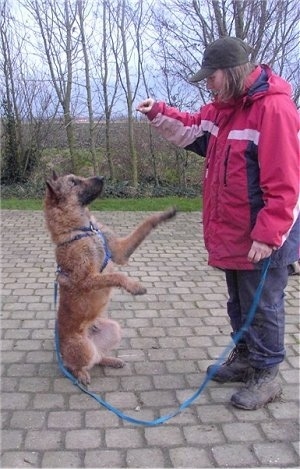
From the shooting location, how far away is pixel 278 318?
11.8 ft

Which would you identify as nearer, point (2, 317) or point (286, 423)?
point (286, 423)

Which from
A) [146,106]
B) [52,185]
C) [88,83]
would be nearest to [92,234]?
[52,185]

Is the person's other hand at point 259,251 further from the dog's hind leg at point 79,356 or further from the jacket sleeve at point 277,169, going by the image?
the dog's hind leg at point 79,356

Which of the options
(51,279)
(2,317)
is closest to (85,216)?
(2,317)

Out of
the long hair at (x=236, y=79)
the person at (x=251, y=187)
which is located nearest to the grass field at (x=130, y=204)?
the person at (x=251, y=187)

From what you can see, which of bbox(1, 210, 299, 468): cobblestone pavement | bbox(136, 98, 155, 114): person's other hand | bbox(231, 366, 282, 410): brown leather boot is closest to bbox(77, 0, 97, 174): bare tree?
bbox(1, 210, 299, 468): cobblestone pavement

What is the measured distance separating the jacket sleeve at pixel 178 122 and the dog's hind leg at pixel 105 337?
1.58 metres

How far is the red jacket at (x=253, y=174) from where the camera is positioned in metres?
3.16

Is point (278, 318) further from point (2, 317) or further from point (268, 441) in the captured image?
point (2, 317)

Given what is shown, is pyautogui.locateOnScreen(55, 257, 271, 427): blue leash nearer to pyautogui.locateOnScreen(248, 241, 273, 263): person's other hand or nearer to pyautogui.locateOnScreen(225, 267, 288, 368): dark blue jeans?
pyautogui.locateOnScreen(225, 267, 288, 368): dark blue jeans

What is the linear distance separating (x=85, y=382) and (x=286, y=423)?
1469 mm

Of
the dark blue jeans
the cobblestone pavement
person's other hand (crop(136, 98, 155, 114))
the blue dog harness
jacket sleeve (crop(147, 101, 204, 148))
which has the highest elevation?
person's other hand (crop(136, 98, 155, 114))

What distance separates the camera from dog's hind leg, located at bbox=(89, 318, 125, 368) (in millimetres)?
4219

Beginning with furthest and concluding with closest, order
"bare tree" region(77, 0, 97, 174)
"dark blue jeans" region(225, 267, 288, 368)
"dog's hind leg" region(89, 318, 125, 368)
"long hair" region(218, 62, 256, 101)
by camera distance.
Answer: "bare tree" region(77, 0, 97, 174) < "dog's hind leg" region(89, 318, 125, 368) < "dark blue jeans" region(225, 267, 288, 368) < "long hair" region(218, 62, 256, 101)
